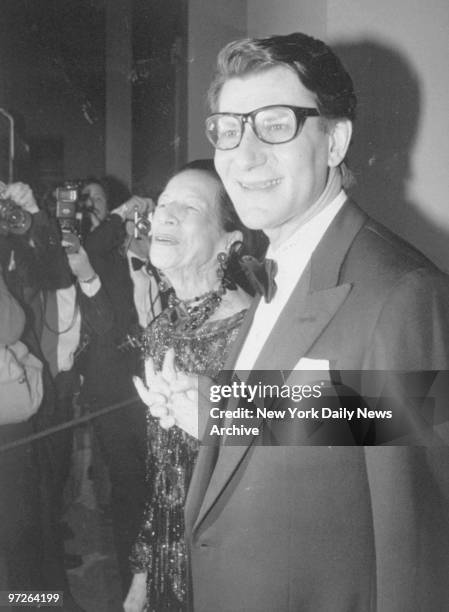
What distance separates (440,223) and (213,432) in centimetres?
58

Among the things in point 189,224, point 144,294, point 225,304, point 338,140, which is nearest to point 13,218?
point 144,294

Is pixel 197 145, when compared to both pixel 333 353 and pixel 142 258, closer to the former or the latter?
pixel 142 258

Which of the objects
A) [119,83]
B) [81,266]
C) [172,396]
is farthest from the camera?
[81,266]

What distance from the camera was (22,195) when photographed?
55.3 inches

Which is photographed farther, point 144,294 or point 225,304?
point 144,294

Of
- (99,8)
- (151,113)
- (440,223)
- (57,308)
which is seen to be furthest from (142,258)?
(440,223)

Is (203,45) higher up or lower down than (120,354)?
higher up

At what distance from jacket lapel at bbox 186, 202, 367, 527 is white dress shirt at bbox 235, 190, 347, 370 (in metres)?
0.03

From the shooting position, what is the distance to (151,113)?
48.4 inches

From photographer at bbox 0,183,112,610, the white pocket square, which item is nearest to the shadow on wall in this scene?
the white pocket square

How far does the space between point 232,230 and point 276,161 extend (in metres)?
0.34

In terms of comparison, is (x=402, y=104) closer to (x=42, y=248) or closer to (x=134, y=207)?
(x=134, y=207)

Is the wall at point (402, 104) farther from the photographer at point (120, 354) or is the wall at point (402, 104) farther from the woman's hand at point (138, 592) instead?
the woman's hand at point (138, 592)

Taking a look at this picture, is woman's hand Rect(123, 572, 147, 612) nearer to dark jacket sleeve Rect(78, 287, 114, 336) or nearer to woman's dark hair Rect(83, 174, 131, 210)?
dark jacket sleeve Rect(78, 287, 114, 336)
